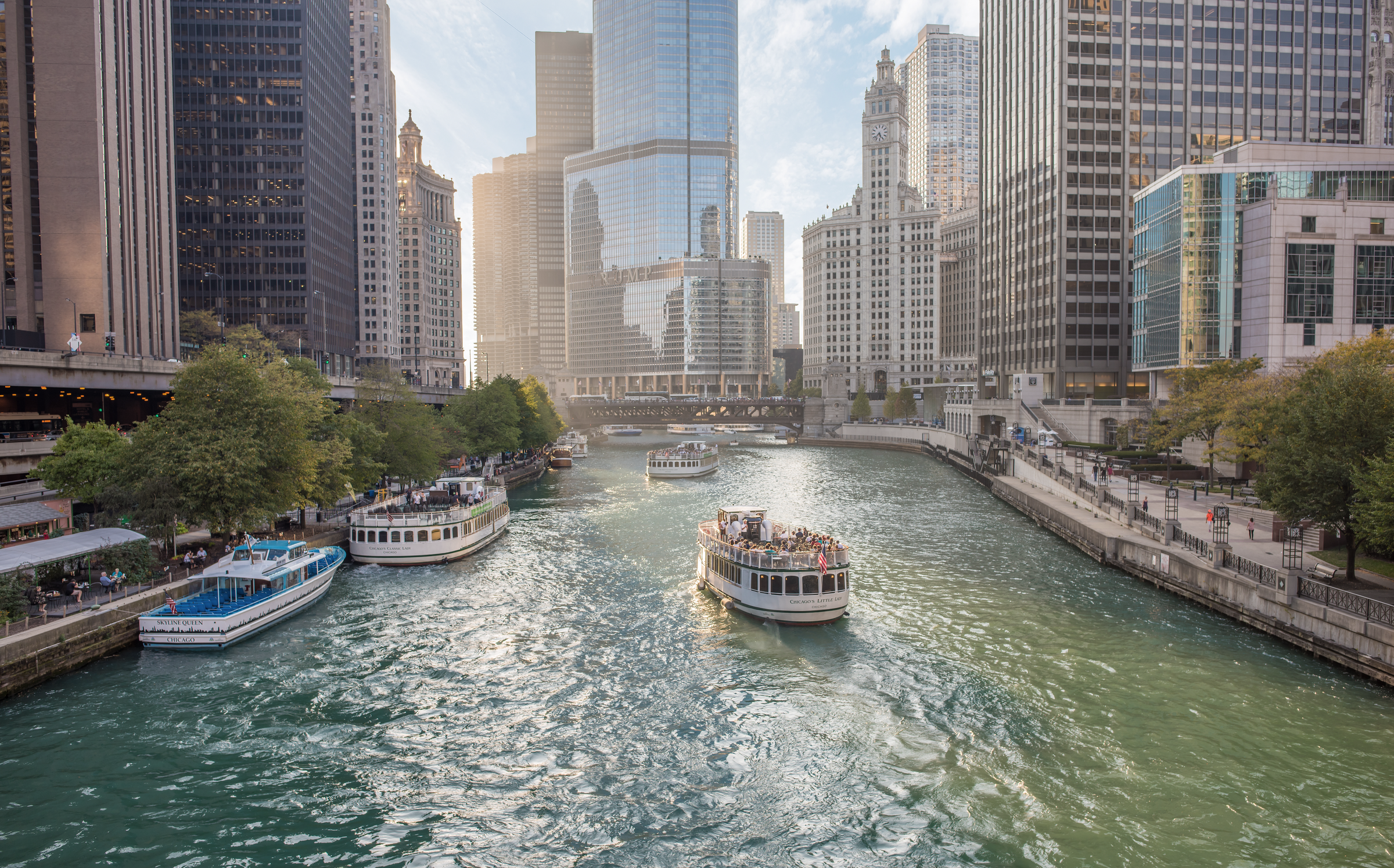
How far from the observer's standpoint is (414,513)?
60.4 metres

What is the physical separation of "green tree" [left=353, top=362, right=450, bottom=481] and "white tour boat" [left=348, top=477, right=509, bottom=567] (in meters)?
11.0

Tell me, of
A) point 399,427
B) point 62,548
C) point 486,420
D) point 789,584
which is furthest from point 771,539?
point 486,420

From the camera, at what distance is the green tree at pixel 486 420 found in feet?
345

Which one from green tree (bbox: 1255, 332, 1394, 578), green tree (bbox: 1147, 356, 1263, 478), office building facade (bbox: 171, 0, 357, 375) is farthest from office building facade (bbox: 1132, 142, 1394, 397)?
office building facade (bbox: 171, 0, 357, 375)

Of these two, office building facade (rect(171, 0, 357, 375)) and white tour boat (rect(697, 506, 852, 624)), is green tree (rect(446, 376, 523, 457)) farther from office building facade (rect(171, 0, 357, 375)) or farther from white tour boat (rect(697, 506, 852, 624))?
office building facade (rect(171, 0, 357, 375))

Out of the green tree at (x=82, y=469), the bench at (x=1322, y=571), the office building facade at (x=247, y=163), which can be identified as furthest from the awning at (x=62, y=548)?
the office building facade at (x=247, y=163)

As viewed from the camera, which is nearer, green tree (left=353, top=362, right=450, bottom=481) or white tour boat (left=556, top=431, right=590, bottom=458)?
green tree (left=353, top=362, right=450, bottom=481)

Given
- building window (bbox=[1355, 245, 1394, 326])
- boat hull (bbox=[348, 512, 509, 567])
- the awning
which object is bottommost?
boat hull (bbox=[348, 512, 509, 567])

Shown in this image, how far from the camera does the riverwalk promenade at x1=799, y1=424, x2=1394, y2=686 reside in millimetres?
33000

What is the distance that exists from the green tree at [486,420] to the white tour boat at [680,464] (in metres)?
20.3

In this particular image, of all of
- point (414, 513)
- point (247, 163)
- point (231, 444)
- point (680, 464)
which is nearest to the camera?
point (231, 444)

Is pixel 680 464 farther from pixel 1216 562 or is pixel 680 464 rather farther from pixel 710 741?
pixel 710 741

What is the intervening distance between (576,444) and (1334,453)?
134m

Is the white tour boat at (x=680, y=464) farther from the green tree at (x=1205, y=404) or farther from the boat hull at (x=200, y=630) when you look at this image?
the boat hull at (x=200, y=630)
